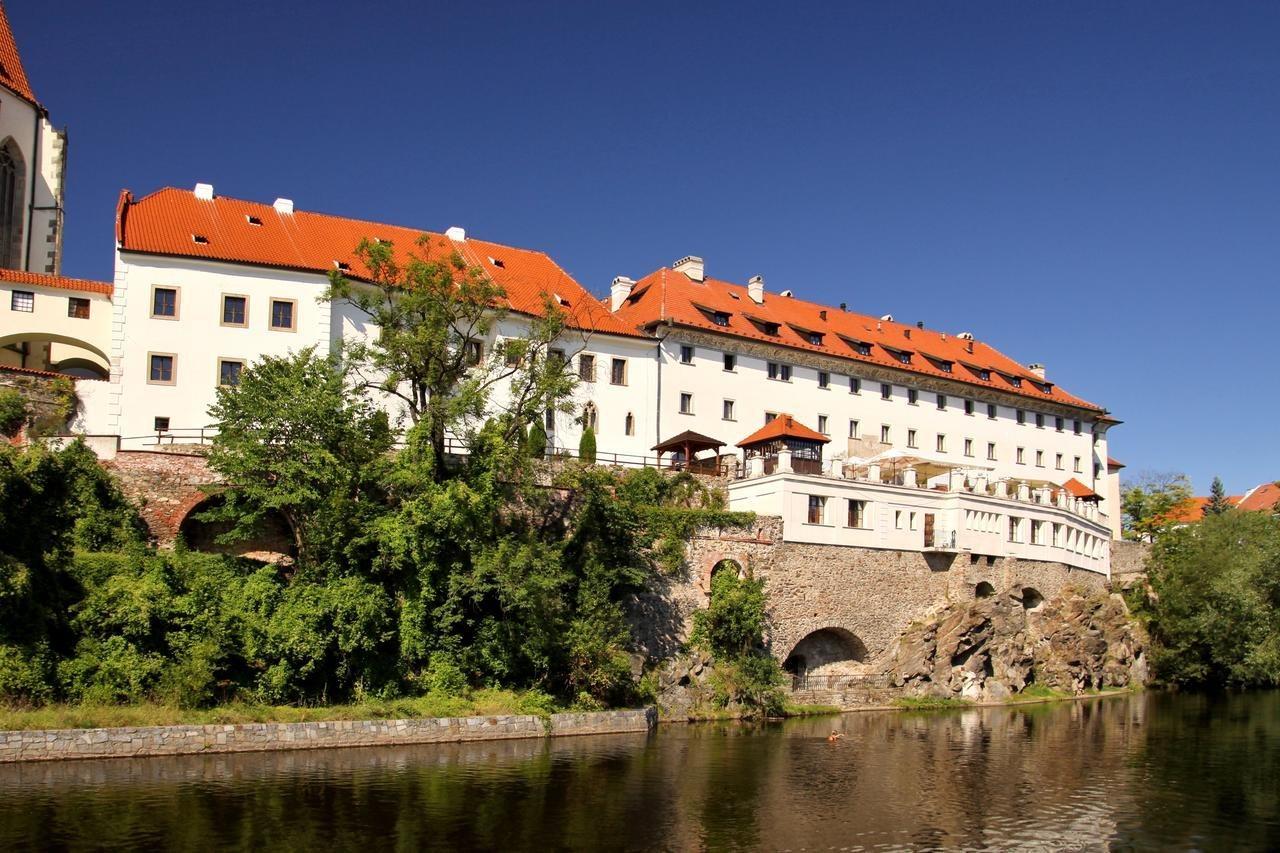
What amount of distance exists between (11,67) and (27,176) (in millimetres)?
4694

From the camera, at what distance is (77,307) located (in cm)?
3906

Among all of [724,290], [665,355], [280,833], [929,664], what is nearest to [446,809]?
[280,833]

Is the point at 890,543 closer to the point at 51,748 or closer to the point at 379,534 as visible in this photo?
the point at 379,534

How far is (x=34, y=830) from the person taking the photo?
718 inches

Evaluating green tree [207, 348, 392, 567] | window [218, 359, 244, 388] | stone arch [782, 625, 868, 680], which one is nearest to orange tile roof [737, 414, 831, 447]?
stone arch [782, 625, 868, 680]

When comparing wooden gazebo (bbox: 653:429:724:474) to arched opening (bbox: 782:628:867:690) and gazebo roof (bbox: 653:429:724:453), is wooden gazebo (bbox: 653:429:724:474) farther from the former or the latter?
arched opening (bbox: 782:628:867:690)

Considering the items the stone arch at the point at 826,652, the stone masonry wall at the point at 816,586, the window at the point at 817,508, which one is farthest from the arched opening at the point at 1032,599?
the window at the point at 817,508

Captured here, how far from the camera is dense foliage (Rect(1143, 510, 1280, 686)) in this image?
49.6 meters

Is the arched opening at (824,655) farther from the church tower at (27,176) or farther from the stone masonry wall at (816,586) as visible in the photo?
the church tower at (27,176)

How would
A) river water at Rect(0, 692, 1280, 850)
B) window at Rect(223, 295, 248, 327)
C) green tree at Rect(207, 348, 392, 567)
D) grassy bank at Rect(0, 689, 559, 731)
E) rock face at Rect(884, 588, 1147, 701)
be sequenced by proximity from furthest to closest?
rock face at Rect(884, 588, 1147, 701) → window at Rect(223, 295, 248, 327) → green tree at Rect(207, 348, 392, 567) → grassy bank at Rect(0, 689, 559, 731) → river water at Rect(0, 692, 1280, 850)

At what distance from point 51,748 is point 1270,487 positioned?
3635 inches

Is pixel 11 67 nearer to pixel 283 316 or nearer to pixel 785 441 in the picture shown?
pixel 283 316

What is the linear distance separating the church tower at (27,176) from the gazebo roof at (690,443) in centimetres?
2540

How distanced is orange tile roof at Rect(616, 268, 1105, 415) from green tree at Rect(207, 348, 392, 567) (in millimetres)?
19381
